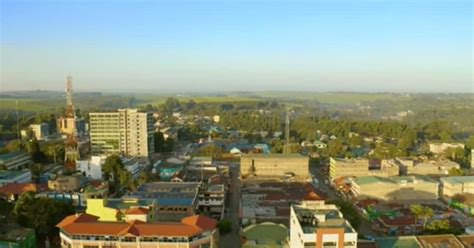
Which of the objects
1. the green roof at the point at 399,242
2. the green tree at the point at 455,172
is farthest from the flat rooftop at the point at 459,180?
the green roof at the point at 399,242

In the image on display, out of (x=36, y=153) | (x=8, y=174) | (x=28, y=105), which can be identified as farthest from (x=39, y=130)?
(x=28, y=105)

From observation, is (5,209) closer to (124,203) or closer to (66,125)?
(124,203)

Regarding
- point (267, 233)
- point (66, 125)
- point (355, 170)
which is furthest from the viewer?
point (66, 125)

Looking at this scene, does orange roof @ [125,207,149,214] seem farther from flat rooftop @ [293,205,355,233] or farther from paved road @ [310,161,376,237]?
paved road @ [310,161,376,237]

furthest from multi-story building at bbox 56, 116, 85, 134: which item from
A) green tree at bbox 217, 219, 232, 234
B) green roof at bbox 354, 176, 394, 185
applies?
green roof at bbox 354, 176, 394, 185

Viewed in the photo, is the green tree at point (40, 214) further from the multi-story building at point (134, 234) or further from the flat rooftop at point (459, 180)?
the flat rooftop at point (459, 180)
